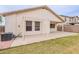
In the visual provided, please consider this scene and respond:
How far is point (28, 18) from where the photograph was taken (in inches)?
135

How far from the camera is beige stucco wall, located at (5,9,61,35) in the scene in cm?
328

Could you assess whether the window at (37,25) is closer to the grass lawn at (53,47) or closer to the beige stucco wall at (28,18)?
the beige stucco wall at (28,18)

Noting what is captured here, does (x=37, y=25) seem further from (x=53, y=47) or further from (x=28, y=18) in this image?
(x=53, y=47)

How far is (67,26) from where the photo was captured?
3535 mm

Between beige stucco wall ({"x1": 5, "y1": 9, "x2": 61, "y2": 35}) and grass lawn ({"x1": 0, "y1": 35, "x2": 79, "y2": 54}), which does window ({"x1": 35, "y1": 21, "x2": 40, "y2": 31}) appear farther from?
grass lawn ({"x1": 0, "y1": 35, "x2": 79, "y2": 54})

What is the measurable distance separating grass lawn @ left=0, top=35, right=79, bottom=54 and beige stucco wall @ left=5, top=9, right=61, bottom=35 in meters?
0.30

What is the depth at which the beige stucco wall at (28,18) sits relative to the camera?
3275mm

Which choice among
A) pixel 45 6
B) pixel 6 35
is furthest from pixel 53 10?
pixel 6 35

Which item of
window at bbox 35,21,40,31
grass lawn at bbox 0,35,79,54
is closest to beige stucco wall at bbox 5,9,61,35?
window at bbox 35,21,40,31

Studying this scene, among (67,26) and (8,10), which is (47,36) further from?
(8,10)

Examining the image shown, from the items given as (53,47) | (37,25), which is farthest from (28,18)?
(53,47)

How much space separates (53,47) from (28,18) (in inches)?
32.1

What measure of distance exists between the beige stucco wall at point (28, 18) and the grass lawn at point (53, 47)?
0.30 metres
